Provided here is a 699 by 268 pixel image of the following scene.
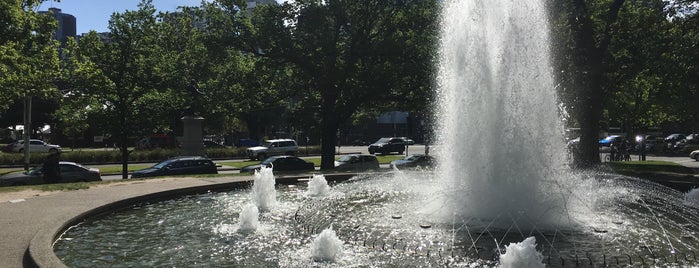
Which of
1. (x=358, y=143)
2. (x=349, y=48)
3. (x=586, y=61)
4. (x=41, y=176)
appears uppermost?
(x=349, y=48)

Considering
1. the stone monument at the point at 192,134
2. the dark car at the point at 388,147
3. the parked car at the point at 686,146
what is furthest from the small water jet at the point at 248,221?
the parked car at the point at 686,146

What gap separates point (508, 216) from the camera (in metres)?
10.6

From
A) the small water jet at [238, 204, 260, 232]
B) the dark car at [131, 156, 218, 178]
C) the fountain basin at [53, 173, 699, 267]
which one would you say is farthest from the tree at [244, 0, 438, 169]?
the small water jet at [238, 204, 260, 232]

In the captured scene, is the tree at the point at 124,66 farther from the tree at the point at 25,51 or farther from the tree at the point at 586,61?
the tree at the point at 586,61

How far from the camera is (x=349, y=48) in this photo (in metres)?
31.0

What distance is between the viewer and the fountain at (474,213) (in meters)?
8.46

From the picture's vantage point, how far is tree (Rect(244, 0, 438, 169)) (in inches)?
1142

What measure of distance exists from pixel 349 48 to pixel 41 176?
1645 cm

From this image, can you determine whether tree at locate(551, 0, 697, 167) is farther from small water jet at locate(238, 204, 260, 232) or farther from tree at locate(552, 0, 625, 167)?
small water jet at locate(238, 204, 260, 232)

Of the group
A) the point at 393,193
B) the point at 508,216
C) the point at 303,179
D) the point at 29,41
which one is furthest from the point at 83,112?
the point at 508,216

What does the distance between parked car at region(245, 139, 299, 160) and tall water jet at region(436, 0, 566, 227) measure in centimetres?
3448

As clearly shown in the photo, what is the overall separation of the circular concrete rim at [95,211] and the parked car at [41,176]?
29.6ft

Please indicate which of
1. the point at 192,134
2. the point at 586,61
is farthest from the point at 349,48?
the point at 586,61

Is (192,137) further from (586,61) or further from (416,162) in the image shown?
(586,61)
